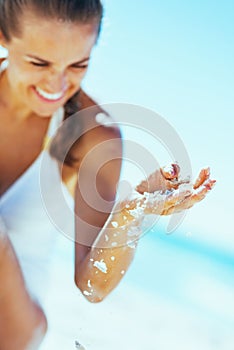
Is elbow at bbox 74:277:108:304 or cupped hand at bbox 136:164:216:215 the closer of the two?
cupped hand at bbox 136:164:216:215

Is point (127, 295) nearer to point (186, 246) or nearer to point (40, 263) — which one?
point (40, 263)

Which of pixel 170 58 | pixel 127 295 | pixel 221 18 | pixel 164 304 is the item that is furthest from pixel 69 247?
pixel 164 304

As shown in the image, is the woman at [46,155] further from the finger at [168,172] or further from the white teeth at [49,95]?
the finger at [168,172]

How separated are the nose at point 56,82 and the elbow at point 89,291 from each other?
29cm

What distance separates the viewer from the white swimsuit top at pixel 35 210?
3.31 feet

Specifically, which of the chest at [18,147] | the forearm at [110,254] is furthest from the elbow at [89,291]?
the chest at [18,147]

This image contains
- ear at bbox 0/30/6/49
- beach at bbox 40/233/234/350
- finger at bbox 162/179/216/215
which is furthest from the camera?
beach at bbox 40/233/234/350

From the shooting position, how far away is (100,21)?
98 cm

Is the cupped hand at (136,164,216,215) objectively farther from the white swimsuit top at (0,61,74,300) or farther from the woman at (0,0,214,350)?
the white swimsuit top at (0,61,74,300)

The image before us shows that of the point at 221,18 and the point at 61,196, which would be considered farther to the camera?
the point at 221,18

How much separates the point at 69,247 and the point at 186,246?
6.21ft

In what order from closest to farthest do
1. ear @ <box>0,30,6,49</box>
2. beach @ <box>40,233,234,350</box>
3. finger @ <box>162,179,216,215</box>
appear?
finger @ <box>162,179,216,215</box>
ear @ <box>0,30,6,49</box>
beach @ <box>40,233,234,350</box>

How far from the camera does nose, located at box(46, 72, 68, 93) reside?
973mm

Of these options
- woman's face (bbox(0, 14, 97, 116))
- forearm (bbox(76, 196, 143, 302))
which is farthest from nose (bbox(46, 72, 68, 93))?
forearm (bbox(76, 196, 143, 302))
